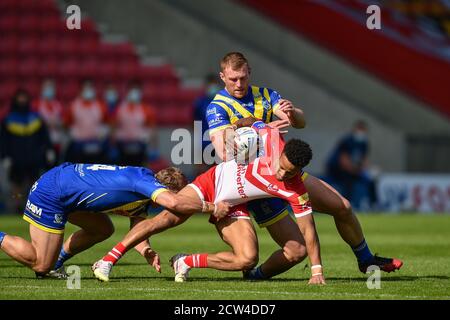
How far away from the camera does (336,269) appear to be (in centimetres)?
1150

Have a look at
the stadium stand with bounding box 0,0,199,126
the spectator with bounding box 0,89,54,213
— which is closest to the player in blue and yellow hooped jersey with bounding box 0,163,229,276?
the spectator with bounding box 0,89,54,213

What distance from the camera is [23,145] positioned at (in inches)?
814

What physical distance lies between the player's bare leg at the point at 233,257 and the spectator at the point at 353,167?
13610 mm

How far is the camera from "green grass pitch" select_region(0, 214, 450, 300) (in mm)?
8766

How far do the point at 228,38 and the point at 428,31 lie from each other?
649 cm

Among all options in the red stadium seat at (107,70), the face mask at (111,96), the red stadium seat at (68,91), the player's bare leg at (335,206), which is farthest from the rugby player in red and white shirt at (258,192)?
the red stadium seat at (107,70)

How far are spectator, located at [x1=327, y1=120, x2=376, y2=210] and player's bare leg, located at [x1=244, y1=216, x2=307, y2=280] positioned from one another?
13.2m

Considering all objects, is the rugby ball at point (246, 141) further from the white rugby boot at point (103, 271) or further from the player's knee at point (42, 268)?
the player's knee at point (42, 268)

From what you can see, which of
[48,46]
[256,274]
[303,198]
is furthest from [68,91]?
[303,198]

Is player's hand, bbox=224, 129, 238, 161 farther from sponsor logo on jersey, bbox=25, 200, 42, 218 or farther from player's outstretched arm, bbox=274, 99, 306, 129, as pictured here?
sponsor logo on jersey, bbox=25, 200, 42, 218
